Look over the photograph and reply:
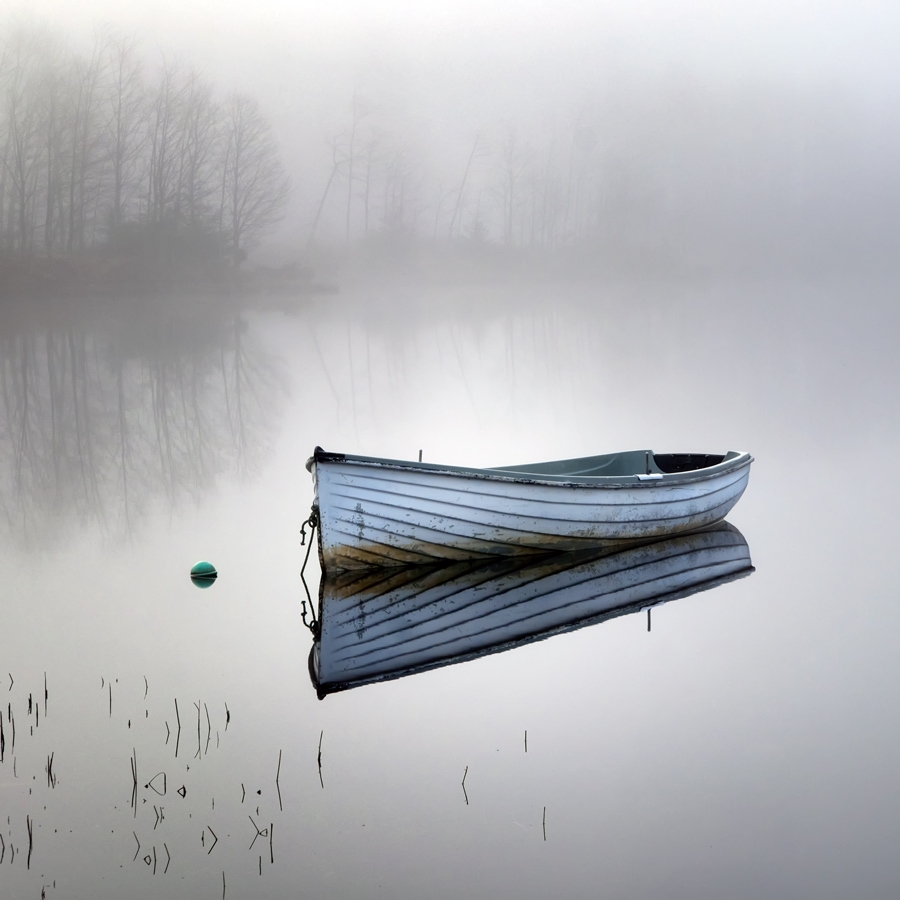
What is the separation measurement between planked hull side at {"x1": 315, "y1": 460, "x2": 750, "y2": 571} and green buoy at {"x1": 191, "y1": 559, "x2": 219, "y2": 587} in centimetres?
113

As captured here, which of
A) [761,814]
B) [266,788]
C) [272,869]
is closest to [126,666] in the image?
[266,788]

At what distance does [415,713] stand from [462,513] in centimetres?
231

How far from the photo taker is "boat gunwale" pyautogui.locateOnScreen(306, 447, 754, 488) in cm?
769

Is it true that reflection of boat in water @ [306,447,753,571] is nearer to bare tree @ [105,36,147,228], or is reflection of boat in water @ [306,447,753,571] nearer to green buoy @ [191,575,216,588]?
green buoy @ [191,575,216,588]

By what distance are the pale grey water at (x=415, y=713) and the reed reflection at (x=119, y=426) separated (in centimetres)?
9

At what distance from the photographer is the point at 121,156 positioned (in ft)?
188

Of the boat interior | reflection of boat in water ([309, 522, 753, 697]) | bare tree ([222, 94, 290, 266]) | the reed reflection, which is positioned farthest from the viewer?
bare tree ([222, 94, 290, 266])

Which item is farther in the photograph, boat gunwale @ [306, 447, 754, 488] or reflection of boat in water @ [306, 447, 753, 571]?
reflection of boat in water @ [306, 447, 753, 571]

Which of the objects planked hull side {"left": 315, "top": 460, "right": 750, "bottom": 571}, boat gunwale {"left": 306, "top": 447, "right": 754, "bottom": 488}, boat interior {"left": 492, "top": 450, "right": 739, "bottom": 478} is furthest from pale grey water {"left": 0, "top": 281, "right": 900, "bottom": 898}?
boat interior {"left": 492, "top": 450, "right": 739, "bottom": 478}

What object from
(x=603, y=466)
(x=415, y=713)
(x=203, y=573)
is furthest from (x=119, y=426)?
(x=415, y=713)

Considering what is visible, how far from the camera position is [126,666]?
269 inches

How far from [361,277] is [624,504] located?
177ft

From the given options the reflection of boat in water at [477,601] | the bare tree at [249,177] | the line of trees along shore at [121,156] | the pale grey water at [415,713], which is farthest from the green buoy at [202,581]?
the bare tree at [249,177]

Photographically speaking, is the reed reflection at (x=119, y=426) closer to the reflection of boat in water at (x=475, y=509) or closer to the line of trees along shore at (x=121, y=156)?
the reflection of boat in water at (x=475, y=509)
